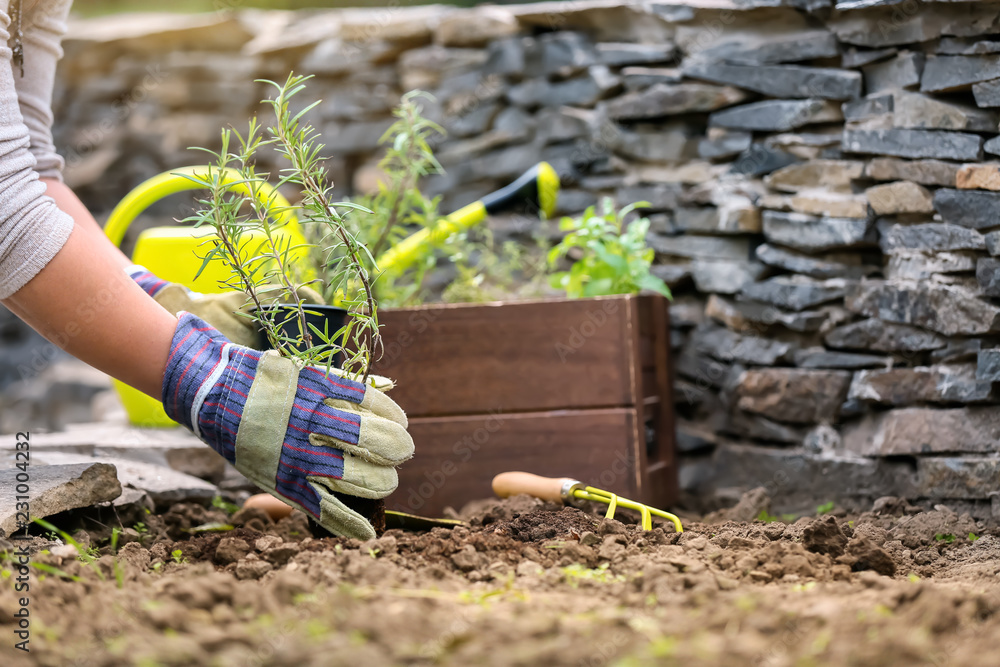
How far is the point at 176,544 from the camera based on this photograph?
122 cm

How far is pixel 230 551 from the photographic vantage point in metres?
1.11

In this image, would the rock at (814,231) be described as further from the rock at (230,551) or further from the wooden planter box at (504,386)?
the rock at (230,551)

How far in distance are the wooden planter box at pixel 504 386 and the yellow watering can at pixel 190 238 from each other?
0.23 m

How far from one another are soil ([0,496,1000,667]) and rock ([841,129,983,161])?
865mm

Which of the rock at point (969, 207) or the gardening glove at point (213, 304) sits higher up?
the rock at point (969, 207)

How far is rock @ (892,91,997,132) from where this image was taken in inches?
63.4

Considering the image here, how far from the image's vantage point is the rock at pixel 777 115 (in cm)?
185

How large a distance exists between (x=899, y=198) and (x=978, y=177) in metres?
0.16

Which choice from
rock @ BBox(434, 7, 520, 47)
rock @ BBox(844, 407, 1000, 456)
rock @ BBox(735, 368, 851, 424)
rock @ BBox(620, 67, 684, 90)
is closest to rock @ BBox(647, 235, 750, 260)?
rock @ BBox(735, 368, 851, 424)

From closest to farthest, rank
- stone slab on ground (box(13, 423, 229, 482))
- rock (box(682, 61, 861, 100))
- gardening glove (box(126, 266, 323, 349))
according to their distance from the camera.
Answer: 1. gardening glove (box(126, 266, 323, 349))
2. stone slab on ground (box(13, 423, 229, 482))
3. rock (box(682, 61, 861, 100))

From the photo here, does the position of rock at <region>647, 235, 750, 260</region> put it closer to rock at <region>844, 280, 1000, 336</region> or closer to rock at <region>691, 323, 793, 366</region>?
rock at <region>691, 323, 793, 366</region>

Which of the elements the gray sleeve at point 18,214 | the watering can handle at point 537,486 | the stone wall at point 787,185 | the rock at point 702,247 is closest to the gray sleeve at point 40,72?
the gray sleeve at point 18,214

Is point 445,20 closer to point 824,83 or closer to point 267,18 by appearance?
point 267,18

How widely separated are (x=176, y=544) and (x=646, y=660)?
880mm
